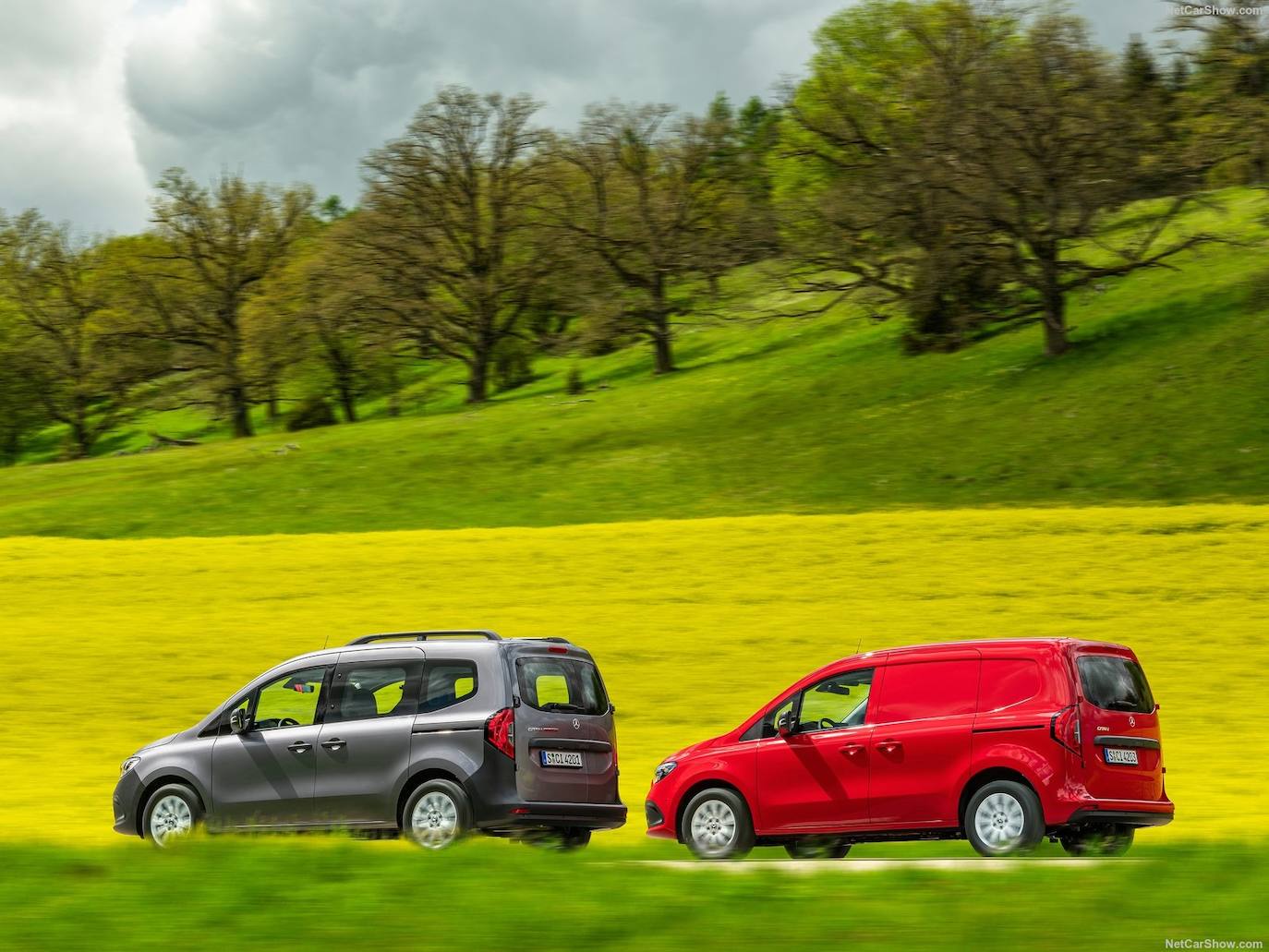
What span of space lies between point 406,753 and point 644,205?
62.3 meters

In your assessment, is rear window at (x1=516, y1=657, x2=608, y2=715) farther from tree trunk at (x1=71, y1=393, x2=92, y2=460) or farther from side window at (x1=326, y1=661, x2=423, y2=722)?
tree trunk at (x1=71, y1=393, x2=92, y2=460)

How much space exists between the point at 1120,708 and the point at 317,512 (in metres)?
37.2

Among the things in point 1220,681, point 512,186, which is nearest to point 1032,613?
point 1220,681

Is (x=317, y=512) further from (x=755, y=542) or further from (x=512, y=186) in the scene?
(x=512, y=186)

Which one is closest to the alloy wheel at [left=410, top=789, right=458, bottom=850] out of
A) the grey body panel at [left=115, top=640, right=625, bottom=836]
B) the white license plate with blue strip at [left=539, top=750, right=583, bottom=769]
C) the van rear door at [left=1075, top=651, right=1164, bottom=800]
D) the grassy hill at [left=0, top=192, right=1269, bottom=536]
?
the grey body panel at [left=115, top=640, right=625, bottom=836]

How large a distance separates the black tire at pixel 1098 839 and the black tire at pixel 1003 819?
1.06 feet

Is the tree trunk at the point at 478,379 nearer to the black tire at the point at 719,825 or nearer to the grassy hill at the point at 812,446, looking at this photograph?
the grassy hill at the point at 812,446

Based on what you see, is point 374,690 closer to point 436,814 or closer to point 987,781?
point 436,814

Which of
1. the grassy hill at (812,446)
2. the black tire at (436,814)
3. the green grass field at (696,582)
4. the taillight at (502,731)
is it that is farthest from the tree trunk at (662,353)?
the black tire at (436,814)

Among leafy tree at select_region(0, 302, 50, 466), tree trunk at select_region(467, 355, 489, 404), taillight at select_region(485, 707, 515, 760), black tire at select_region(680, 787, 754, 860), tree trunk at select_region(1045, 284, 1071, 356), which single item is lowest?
black tire at select_region(680, 787, 754, 860)

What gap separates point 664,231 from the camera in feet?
234

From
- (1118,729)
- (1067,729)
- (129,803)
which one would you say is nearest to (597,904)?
(1067,729)

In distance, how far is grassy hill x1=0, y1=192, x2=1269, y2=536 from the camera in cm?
4259

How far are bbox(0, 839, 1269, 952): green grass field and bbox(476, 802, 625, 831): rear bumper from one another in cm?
307
